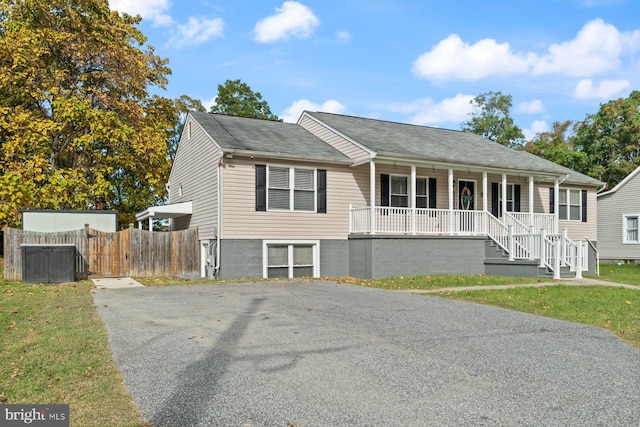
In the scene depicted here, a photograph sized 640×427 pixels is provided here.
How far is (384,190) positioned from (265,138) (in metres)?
4.54

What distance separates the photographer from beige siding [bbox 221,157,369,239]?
1647 centimetres

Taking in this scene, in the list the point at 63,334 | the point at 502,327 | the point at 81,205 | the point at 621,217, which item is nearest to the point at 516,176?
the point at 621,217

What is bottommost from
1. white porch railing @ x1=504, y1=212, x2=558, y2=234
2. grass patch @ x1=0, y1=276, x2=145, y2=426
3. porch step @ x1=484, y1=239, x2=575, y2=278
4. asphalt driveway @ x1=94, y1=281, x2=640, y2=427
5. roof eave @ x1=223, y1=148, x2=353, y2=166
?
asphalt driveway @ x1=94, y1=281, x2=640, y2=427

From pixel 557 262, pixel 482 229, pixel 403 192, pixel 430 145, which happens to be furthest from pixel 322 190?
pixel 557 262

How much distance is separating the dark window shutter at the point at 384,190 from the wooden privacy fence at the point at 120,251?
6554 millimetres

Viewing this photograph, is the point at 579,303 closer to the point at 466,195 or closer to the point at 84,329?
the point at 84,329

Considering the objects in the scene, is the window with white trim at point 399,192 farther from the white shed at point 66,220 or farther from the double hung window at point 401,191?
the white shed at point 66,220

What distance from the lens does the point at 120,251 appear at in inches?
688

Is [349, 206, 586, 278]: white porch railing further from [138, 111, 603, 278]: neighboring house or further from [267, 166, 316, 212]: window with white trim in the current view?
[267, 166, 316, 212]: window with white trim

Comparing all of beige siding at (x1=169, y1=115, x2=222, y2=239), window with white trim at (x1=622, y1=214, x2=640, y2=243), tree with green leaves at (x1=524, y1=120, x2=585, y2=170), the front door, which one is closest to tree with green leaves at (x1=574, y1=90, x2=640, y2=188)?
tree with green leaves at (x1=524, y1=120, x2=585, y2=170)

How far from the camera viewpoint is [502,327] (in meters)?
8.05

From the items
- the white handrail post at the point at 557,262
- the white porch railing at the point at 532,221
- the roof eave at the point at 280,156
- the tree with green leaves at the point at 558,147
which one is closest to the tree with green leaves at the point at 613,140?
the tree with green leaves at the point at 558,147

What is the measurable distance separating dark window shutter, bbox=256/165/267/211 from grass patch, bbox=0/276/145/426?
754cm

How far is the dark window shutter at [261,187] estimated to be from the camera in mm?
A: 16828
